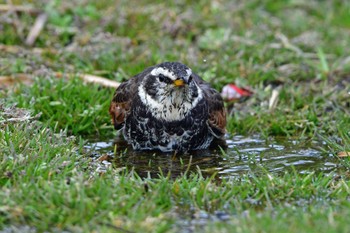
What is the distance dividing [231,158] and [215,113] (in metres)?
0.73

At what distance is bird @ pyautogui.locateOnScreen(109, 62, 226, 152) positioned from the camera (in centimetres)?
754

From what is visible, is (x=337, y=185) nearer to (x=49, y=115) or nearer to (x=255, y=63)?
(x=49, y=115)

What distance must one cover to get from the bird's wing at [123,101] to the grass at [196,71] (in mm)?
380

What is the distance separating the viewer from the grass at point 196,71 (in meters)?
5.48

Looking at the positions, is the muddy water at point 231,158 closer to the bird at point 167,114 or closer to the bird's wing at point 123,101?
the bird at point 167,114

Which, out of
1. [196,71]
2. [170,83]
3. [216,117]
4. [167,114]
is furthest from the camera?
[196,71]

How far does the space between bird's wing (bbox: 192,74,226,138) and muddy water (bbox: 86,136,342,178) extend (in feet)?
0.65

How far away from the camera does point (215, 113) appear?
314 inches

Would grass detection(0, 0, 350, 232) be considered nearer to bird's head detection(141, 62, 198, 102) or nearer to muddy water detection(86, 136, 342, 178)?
muddy water detection(86, 136, 342, 178)

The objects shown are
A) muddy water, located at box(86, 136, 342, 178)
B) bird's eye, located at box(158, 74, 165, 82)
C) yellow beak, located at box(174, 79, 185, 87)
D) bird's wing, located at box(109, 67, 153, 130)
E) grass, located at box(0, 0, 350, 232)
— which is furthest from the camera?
bird's wing, located at box(109, 67, 153, 130)

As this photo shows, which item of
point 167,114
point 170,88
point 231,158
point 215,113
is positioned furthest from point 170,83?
point 231,158

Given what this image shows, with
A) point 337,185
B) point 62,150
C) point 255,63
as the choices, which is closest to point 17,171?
point 62,150

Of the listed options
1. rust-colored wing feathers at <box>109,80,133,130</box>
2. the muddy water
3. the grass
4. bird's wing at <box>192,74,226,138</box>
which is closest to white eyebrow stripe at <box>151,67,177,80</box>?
rust-colored wing feathers at <box>109,80,133,130</box>

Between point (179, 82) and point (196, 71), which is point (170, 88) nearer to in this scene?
point (179, 82)
